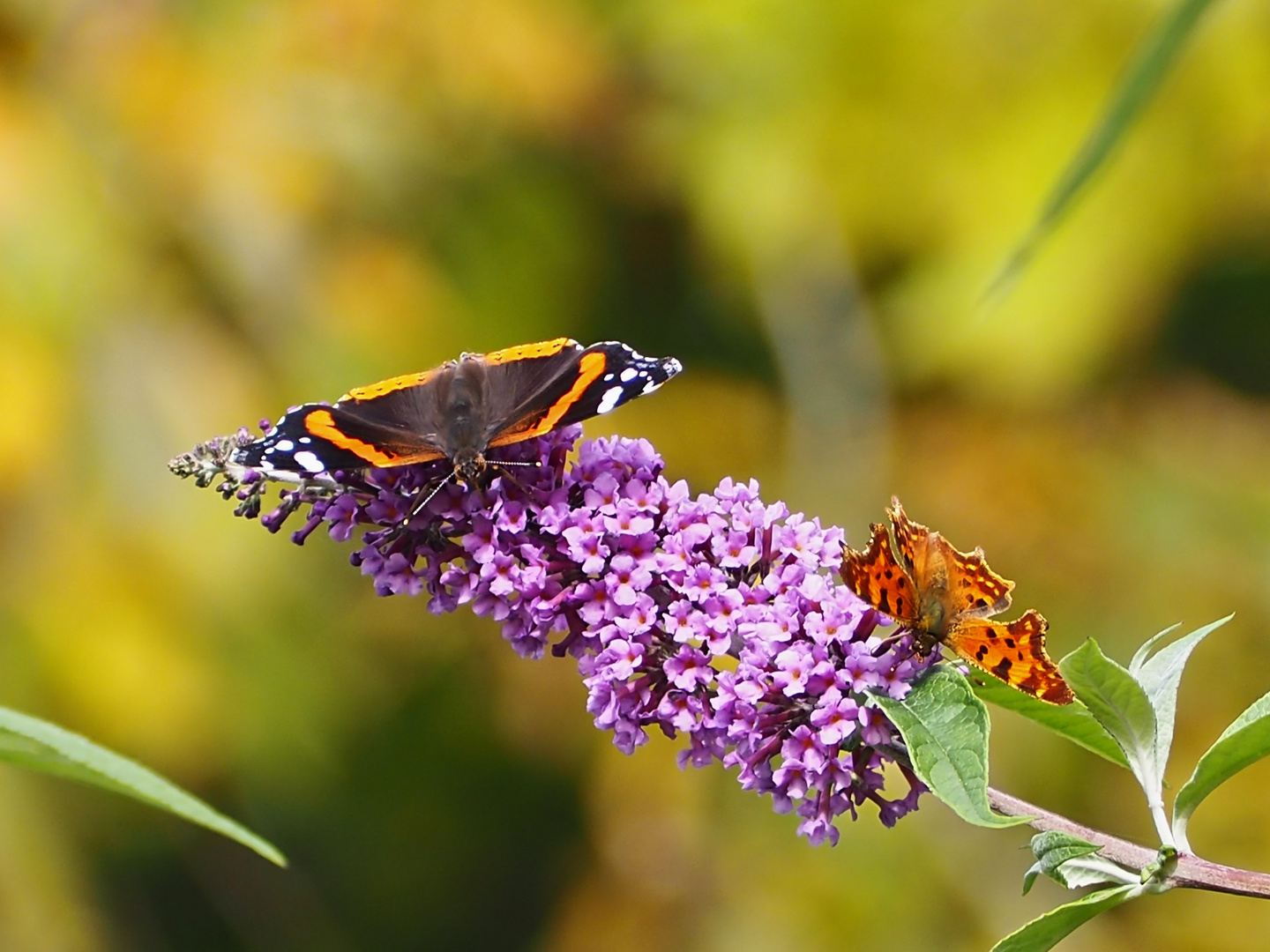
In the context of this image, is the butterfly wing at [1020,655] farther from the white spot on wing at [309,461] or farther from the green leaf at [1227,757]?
the white spot on wing at [309,461]

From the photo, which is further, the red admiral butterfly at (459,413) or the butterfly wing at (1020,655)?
the red admiral butterfly at (459,413)

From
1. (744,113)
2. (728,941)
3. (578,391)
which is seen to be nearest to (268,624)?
(728,941)

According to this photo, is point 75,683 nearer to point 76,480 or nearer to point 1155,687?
point 76,480

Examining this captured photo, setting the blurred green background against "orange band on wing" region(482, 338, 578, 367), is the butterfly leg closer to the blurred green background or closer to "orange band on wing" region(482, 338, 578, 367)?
"orange band on wing" region(482, 338, 578, 367)

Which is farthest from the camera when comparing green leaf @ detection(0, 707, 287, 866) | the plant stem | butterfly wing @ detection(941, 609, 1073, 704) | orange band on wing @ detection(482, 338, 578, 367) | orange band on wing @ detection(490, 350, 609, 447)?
orange band on wing @ detection(482, 338, 578, 367)

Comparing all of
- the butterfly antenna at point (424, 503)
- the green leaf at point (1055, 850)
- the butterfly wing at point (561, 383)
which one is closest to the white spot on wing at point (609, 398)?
the butterfly wing at point (561, 383)

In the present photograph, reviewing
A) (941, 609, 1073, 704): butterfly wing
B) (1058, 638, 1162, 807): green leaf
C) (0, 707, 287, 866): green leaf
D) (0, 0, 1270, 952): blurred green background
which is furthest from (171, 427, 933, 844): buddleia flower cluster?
(0, 0, 1270, 952): blurred green background
